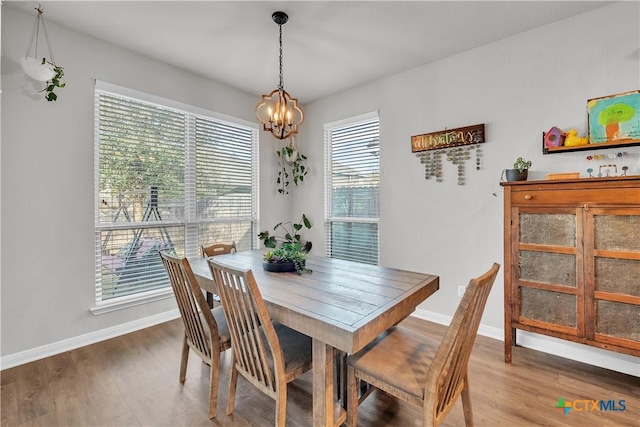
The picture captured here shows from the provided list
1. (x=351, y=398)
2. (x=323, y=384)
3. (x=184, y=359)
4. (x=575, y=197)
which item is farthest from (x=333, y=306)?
(x=575, y=197)

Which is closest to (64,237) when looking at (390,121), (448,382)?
Answer: (448,382)

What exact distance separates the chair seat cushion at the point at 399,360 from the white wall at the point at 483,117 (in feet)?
5.26

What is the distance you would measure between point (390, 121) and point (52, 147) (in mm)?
3303

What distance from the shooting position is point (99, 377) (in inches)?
83.4

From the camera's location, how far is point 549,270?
7.11 feet

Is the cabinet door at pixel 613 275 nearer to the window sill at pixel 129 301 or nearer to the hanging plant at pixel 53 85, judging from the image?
the window sill at pixel 129 301

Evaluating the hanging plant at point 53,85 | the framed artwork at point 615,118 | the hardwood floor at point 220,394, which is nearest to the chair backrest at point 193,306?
the hardwood floor at point 220,394

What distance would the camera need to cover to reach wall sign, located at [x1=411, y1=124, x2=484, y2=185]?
9.26 feet

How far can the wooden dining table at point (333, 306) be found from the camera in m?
1.27

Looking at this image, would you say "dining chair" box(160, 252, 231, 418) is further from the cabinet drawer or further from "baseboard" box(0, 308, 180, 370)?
the cabinet drawer

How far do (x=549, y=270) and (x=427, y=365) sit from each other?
1.45 m

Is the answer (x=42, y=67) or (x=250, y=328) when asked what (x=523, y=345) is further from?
(x=42, y=67)

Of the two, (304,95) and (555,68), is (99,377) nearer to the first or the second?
(304,95)

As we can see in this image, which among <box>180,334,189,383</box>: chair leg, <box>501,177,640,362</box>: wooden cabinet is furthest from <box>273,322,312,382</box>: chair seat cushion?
<box>501,177,640,362</box>: wooden cabinet
